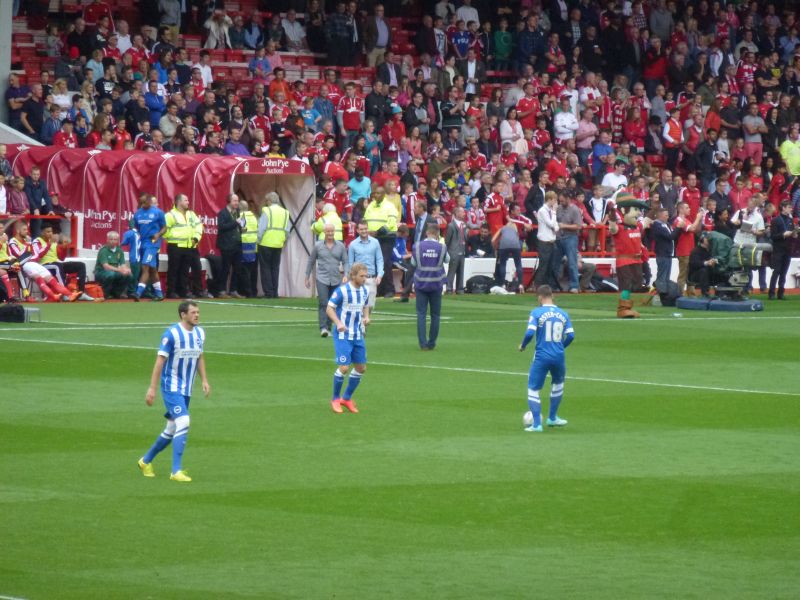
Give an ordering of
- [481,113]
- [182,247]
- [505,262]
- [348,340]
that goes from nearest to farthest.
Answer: [348,340]
[182,247]
[505,262]
[481,113]

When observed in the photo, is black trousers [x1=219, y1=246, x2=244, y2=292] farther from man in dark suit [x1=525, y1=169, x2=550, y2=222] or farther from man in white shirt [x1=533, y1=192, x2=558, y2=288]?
man in dark suit [x1=525, y1=169, x2=550, y2=222]

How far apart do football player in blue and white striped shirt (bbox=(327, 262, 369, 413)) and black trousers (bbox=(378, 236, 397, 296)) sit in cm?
1585

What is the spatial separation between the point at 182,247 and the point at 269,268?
236cm

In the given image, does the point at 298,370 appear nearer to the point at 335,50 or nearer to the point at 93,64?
the point at 93,64

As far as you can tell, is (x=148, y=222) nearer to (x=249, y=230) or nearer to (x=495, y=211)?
(x=249, y=230)

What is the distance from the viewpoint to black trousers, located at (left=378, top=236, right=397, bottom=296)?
113 feet

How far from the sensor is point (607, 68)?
4638cm

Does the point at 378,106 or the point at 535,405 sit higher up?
the point at 378,106

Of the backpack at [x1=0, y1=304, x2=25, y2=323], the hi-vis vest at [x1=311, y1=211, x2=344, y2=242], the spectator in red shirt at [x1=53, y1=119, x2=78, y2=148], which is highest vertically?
the spectator in red shirt at [x1=53, y1=119, x2=78, y2=148]

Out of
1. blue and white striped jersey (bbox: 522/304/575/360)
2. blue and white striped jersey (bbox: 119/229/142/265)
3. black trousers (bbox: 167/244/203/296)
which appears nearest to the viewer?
blue and white striped jersey (bbox: 522/304/575/360)

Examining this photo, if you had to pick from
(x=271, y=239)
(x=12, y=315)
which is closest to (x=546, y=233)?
(x=271, y=239)

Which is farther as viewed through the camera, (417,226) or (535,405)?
(417,226)

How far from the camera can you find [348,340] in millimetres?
18359

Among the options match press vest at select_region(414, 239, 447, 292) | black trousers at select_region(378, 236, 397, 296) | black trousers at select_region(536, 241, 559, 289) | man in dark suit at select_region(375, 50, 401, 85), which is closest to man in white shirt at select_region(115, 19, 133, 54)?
man in dark suit at select_region(375, 50, 401, 85)
